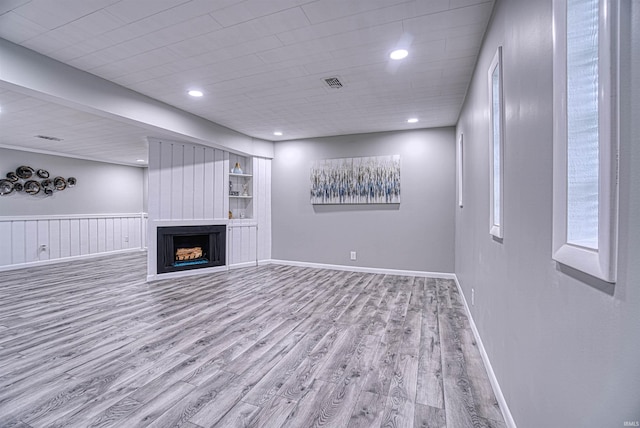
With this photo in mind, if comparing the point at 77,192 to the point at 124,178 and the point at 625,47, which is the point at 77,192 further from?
the point at 625,47

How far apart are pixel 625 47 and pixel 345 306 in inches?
127

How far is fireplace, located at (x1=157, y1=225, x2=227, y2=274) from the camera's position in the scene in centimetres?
479

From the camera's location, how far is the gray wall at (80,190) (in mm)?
6031

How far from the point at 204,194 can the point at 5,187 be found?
4278mm

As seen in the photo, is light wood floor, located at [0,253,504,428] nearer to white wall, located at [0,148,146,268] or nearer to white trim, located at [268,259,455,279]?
white trim, located at [268,259,455,279]

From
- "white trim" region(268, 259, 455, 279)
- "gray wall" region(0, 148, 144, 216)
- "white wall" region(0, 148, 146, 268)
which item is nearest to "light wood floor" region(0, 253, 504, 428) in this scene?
"white trim" region(268, 259, 455, 279)

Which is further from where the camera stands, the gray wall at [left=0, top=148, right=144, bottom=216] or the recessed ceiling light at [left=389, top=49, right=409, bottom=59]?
the gray wall at [left=0, top=148, right=144, bottom=216]

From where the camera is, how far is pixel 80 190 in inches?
284

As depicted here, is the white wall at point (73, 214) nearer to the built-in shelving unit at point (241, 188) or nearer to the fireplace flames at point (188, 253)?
the fireplace flames at point (188, 253)

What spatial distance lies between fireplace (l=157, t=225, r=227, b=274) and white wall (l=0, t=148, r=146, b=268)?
3.72m

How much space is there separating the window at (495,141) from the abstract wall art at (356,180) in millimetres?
3178

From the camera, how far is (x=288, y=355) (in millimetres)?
2275

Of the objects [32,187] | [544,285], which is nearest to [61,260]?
[32,187]

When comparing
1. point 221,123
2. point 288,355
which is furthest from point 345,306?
point 221,123
